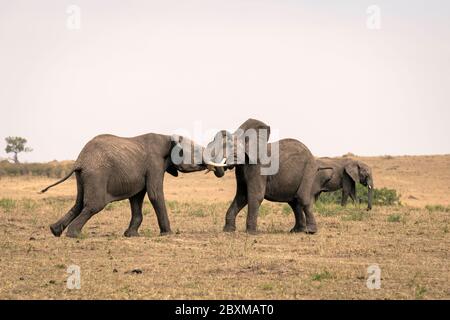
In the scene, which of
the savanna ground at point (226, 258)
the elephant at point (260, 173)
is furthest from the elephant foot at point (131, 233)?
the elephant at point (260, 173)

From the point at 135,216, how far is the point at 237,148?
2.54 meters

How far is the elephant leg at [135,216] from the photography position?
18.0 metres

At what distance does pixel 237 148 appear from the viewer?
57.9ft

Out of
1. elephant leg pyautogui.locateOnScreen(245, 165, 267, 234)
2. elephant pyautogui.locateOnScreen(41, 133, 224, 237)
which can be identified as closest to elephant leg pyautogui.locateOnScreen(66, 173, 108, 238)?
elephant pyautogui.locateOnScreen(41, 133, 224, 237)

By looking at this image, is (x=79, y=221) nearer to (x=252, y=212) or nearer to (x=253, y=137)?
(x=252, y=212)

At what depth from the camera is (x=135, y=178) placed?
695 inches

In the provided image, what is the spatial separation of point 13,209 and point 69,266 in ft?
40.8

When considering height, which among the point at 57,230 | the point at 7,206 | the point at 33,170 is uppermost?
the point at 57,230

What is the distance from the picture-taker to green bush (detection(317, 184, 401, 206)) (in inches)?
1246

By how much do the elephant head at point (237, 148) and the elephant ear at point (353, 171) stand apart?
12.0 m

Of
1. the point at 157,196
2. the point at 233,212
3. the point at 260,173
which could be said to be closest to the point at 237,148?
the point at 260,173
